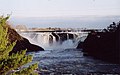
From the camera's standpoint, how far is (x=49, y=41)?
12638 centimetres

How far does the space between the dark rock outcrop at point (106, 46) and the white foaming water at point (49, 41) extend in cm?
2186

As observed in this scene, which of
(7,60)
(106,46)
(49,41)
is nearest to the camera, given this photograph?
(7,60)

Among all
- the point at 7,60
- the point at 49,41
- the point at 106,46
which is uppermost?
the point at 7,60

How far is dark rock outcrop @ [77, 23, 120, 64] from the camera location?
76.2 m

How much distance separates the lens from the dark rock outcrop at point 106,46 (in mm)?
76213

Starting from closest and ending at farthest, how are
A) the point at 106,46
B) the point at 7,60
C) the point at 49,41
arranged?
1. the point at 7,60
2. the point at 106,46
3. the point at 49,41

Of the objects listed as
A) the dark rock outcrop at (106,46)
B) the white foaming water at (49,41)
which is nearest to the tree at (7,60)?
the dark rock outcrop at (106,46)

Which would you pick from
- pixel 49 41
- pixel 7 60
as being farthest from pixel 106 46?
pixel 7 60

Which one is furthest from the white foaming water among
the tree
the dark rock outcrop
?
the tree

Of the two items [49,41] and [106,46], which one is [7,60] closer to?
[106,46]

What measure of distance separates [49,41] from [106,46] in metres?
45.4

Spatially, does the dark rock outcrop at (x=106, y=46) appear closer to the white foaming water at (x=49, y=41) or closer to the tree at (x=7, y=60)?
the white foaming water at (x=49, y=41)

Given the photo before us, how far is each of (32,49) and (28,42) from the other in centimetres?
642

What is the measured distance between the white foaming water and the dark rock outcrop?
861 inches
